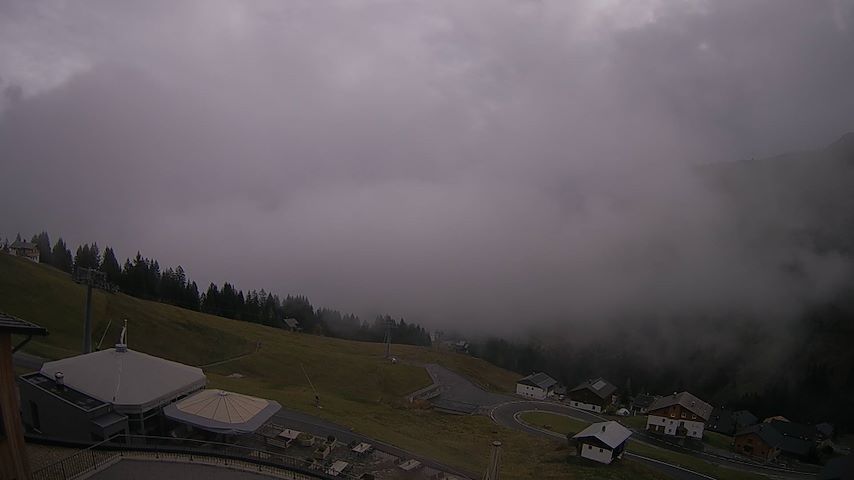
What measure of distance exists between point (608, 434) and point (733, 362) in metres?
117

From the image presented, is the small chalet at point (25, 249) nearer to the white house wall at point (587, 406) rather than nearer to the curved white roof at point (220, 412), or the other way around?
the curved white roof at point (220, 412)

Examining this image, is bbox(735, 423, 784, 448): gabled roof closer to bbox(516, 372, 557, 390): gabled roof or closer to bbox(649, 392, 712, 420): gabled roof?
bbox(649, 392, 712, 420): gabled roof

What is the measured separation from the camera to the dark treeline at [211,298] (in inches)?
4739

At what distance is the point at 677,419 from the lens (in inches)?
2884

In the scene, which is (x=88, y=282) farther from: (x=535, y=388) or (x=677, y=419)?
(x=535, y=388)

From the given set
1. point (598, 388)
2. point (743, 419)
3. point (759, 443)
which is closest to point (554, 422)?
point (759, 443)

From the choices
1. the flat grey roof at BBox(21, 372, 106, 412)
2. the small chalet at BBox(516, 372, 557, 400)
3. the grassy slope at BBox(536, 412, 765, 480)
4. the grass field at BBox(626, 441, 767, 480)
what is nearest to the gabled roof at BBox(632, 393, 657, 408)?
the small chalet at BBox(516, 372, 557, 400)

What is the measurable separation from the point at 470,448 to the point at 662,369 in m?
126

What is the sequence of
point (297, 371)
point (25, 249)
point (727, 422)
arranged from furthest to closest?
1. point (25, 249)
2. point (727, 422)
3. point (297, 371)

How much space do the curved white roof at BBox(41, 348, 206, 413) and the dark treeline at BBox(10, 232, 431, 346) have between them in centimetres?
8168

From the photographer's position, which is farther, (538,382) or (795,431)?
(538,382)

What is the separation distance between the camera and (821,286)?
491 feet

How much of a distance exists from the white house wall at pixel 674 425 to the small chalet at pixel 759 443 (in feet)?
20.6

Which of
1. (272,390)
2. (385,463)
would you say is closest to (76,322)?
(272,390)
